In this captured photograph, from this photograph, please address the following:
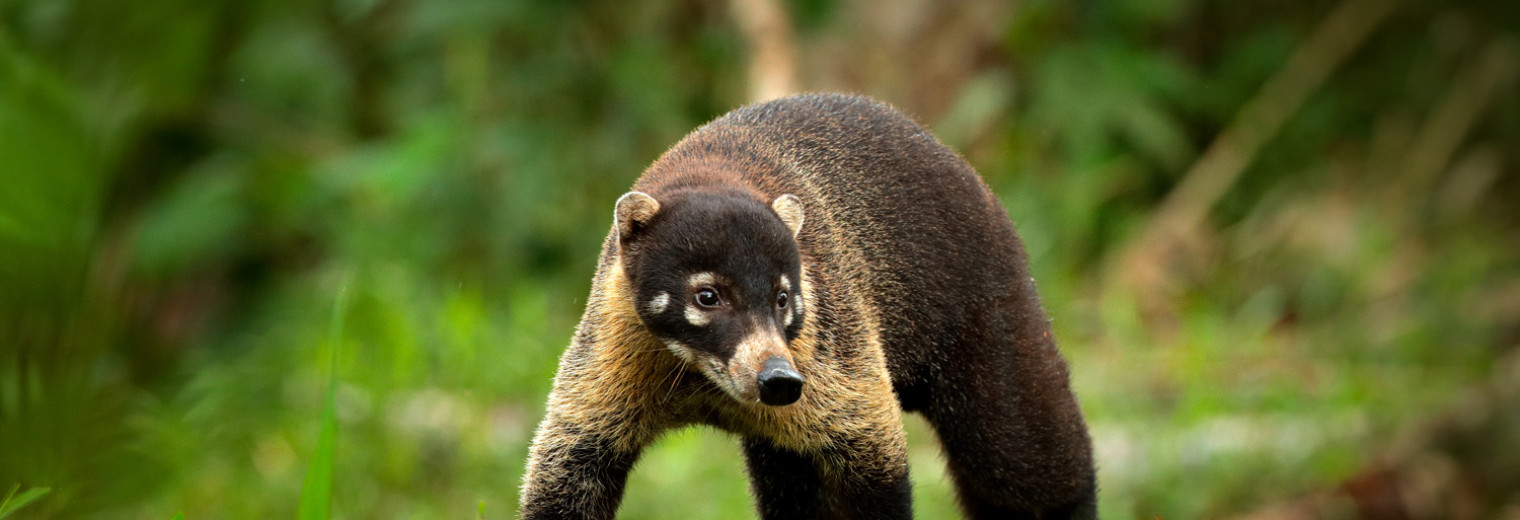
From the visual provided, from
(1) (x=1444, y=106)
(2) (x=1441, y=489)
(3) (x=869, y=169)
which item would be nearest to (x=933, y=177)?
(3) (x=869, y=169)

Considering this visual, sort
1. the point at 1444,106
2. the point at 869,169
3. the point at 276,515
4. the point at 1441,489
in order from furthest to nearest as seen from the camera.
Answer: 1. the point at 1444,106
2. the point at 1441,489
3. the point at 276,515
4. the point at 869,169

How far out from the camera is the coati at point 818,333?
3680 millimetres

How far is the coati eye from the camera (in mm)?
3635

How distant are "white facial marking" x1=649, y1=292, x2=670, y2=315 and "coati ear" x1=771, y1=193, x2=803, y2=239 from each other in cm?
38

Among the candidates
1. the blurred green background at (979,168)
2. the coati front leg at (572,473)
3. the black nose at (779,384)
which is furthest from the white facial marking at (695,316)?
the blurred green background at (979,168)

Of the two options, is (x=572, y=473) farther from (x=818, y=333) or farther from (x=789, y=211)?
(x=789, y=211)

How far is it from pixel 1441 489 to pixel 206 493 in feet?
20.5

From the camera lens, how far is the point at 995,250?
177 inches

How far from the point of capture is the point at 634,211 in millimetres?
A: 3768

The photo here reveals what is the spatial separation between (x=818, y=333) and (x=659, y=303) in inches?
19.8

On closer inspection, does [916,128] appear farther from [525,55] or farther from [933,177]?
[525,55]

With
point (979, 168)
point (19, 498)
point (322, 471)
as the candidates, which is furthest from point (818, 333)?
point (979, 168)

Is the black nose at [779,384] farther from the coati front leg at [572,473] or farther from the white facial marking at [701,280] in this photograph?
the coati front leg at [572,473]

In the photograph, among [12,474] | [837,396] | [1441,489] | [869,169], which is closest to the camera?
[12,474]
